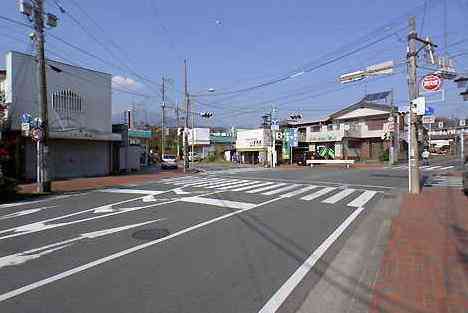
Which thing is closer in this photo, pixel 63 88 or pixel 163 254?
pixel 163 254

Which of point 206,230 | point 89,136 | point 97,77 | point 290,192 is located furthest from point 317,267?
point 97,77

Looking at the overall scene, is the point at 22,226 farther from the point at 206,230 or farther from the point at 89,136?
the point at 89,136

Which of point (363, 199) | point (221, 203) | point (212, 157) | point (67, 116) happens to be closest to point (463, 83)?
point (363, 199)

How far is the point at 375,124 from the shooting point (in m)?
52.7

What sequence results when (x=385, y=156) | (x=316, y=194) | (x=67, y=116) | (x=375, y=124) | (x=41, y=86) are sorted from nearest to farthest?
(x=316, y=194), (x=41, y=86), (x=67, y=116), (x=385, y=156), (x=375, y=124)

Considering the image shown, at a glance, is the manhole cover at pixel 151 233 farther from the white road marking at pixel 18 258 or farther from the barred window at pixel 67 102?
the barred window at pixel 67 102

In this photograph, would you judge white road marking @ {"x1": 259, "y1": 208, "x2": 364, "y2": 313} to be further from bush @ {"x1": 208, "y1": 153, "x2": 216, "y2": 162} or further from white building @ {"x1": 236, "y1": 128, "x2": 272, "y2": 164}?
bush @ {"x1": 208, "y1": 153, "x2": 216, "y2": 162}

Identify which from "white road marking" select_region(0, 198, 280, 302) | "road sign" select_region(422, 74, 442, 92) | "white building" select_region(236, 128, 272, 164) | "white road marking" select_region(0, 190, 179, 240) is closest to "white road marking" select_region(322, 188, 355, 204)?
"road sign" select_region(422, 74, 442, 92)

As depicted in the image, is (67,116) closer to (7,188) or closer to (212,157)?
(7,188)

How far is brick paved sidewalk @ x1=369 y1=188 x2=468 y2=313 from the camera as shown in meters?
4.52

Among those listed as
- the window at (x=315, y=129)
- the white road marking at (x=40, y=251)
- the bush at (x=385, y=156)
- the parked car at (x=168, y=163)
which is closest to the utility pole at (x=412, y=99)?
the white road marking at (x=40, y=251)

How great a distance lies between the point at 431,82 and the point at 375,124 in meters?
39.3

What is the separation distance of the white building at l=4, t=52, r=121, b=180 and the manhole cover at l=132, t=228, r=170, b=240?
16.6m

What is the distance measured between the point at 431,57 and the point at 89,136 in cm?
2254
